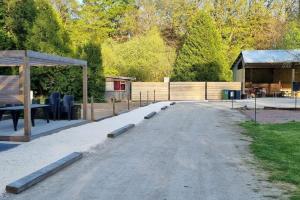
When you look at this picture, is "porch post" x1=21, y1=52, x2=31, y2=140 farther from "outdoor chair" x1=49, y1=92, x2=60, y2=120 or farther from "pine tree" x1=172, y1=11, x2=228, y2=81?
"pine tree" x1=172, y1=11, x2=228, y2=81

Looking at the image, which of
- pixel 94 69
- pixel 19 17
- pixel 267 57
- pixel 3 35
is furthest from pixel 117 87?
pixel 267 57

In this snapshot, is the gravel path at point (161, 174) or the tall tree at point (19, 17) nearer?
the gravel path at point (161, 174)

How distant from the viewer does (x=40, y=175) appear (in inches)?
244

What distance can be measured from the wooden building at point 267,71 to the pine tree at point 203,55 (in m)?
2.16

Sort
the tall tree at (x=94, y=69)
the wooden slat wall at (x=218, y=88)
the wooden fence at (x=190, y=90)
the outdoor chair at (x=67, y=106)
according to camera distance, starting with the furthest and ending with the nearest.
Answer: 1. the wooden slat wall at (x=218, y=88)
2. the wooden fence at (x=190, y=90)
3. the tall tree at (x=94, y=69)
4. the outdoor chair at (x=67, y=106)

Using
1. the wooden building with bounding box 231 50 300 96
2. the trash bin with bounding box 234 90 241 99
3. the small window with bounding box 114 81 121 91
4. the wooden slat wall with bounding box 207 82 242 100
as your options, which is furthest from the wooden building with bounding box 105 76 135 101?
the wooden building with bounding box 231 50 300 96

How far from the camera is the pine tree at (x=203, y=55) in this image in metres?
38.8

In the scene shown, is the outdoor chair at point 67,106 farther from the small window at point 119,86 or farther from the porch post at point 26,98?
the small window at point 119,86

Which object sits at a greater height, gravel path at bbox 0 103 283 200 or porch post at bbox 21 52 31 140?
porch post at bbox 21 52 31 140

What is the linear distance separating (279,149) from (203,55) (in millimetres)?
30178

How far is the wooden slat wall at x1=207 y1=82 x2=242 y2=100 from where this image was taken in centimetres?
3584

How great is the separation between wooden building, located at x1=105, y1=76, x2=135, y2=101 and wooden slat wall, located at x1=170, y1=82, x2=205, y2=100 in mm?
3615

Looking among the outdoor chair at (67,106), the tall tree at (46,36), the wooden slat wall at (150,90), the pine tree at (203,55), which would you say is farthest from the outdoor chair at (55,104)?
the pine tree at (203,55)

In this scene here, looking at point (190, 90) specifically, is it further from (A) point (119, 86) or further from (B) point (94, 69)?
(B) point (94, 69)
